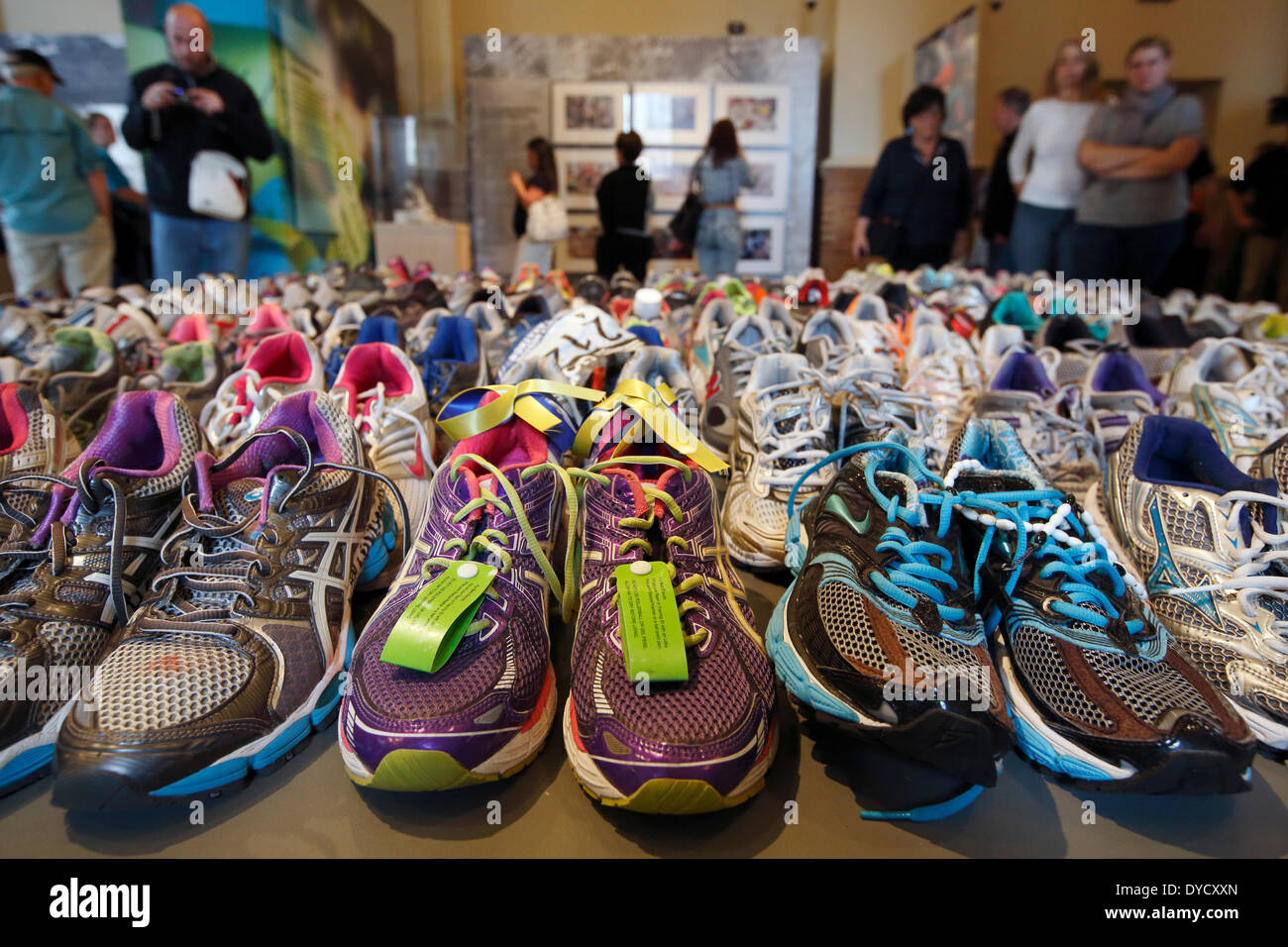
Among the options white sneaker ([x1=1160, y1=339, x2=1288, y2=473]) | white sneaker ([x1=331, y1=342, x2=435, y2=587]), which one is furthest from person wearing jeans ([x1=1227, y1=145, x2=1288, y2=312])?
white sneaker ([x1=331, y1=342, x2=435, y2=587])

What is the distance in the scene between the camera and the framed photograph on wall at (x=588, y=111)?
777 cm

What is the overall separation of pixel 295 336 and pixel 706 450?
1197 mm

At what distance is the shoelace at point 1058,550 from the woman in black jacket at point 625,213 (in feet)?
15.8

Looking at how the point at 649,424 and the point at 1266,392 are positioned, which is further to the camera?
the point at 1266,392

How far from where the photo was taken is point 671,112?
7.78m

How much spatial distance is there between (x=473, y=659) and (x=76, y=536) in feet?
2.11

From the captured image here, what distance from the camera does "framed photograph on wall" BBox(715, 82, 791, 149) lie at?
25.6ft

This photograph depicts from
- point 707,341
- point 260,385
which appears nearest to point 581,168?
point 707,341

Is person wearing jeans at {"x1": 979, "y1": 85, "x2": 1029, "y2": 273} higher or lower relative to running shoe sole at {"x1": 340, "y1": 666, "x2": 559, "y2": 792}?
higher

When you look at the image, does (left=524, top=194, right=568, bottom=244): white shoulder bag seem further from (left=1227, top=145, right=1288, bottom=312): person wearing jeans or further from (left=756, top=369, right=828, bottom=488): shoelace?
(left=756, top=369, right=828, bottom=488): shoelace

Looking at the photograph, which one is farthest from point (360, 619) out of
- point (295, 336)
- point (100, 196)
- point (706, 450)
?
point (100, 196)

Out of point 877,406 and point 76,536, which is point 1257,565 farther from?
point 76,536

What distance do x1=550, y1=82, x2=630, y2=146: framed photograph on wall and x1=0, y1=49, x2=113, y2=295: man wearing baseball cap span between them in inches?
182
